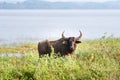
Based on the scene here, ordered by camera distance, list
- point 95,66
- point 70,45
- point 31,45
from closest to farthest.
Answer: point 95,66 < point 70,45 < point 31,45

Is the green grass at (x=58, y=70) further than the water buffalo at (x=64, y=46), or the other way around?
the water buffalo at (x=64, y=46)

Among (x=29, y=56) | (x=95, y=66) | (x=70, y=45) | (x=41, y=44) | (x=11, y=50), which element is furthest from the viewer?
(x=11, y=50)

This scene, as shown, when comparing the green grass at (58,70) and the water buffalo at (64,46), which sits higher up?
the green grass at (58,70)

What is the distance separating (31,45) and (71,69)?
17.4 m

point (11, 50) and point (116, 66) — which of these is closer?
point (116, 66)

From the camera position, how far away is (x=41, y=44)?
1902cm

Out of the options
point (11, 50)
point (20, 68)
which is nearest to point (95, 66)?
point (20, 68)

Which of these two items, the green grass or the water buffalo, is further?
the water buffalo

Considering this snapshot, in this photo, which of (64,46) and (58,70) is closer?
(58,70)

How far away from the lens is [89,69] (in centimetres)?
1256

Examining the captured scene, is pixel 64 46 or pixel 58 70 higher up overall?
pixel 58 70

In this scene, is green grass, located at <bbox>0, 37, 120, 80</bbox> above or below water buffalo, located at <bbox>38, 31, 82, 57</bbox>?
above

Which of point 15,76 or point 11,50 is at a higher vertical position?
point 15,76

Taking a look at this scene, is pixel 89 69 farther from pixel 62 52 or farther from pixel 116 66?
pixel 62 52
